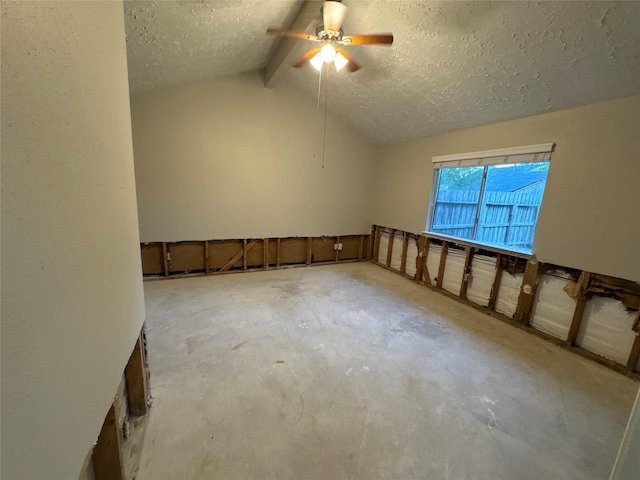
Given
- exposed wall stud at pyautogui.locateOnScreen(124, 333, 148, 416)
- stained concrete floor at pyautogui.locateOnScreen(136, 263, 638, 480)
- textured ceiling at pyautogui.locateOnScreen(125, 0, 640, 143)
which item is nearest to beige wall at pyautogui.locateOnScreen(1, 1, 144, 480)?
exposed wall stud at pyautogui.locateOnScreen(124, 333, 148, 416)

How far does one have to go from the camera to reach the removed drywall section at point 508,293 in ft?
10.6

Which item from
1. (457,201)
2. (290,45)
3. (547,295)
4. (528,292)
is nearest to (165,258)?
(290,45)

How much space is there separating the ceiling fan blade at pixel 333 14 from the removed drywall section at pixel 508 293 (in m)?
3.36

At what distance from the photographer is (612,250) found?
8.02 feet

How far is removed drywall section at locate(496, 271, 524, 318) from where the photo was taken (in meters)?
3.22

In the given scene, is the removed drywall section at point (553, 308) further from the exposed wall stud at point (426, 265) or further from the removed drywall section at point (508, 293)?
the exposed wall stud at point (426, 265)

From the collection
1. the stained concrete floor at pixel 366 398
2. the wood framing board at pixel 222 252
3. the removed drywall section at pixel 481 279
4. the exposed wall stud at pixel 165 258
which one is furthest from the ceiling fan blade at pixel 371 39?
the exposed wall stud at pixel 165 258

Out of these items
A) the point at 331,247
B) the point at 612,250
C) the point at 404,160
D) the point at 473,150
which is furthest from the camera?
the point at 331,247

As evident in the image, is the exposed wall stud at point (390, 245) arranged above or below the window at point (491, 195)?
below

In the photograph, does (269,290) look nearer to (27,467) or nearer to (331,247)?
(331,247)

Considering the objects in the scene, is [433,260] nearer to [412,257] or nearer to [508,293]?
[412,257]

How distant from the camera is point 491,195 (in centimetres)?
357

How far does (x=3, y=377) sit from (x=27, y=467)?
0.25 meters

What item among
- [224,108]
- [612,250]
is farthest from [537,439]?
[224,108]
